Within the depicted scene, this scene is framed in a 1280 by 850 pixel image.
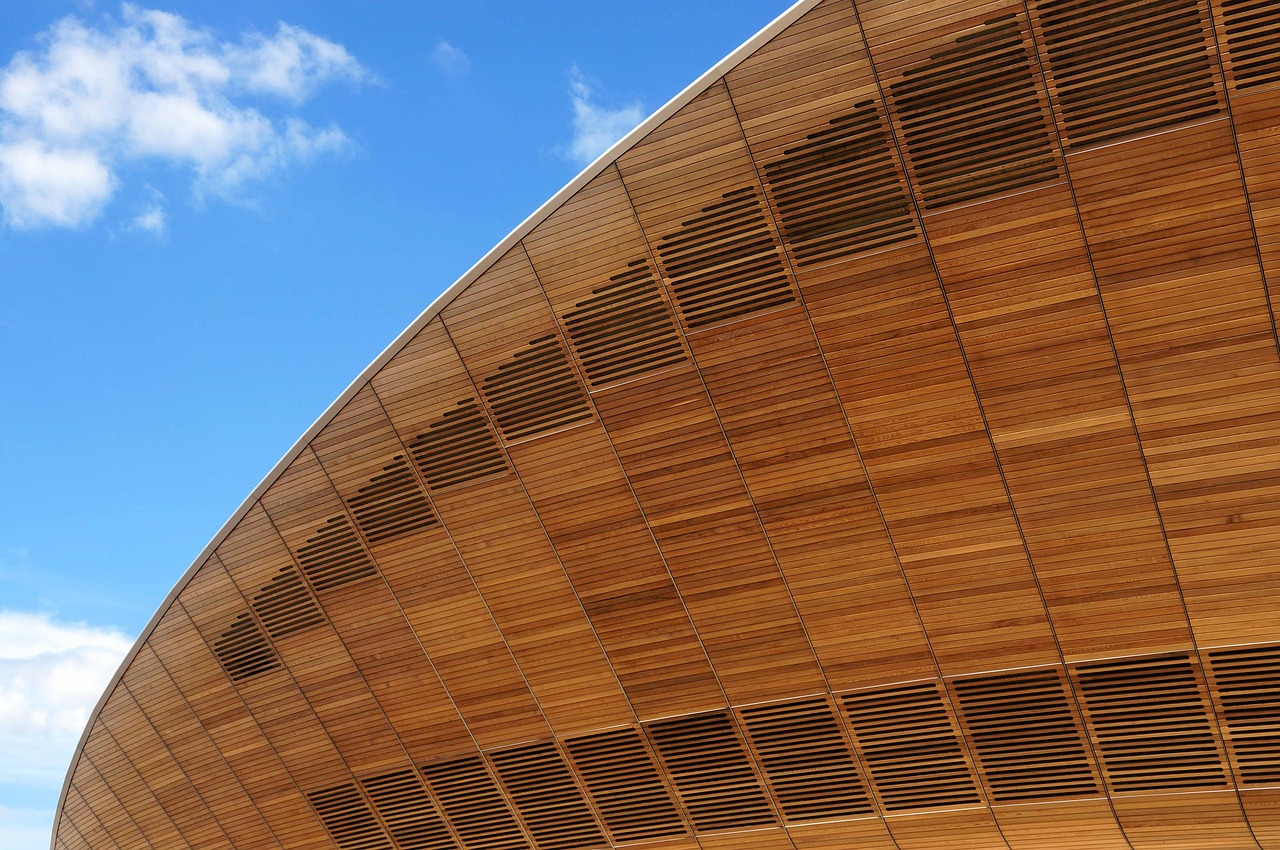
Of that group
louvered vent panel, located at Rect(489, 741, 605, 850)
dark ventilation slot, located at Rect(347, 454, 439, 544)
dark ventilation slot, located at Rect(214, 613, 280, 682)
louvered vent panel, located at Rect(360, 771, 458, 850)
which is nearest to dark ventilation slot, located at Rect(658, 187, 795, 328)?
dark ventilation slot, located at Rect(347, 454, 439, 544)

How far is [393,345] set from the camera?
14805mm

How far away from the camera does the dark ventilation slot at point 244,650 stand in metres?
17.8

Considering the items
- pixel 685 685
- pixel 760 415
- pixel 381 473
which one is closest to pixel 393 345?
pixel 381 473

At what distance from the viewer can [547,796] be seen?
1708cm

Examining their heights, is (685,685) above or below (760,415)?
below

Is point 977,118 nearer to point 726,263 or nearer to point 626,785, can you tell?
point 726,263

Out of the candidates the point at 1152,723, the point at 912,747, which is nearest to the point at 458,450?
the point at 912,747

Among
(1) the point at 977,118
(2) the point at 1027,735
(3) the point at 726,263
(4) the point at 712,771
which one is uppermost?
(1) the point at 977,118

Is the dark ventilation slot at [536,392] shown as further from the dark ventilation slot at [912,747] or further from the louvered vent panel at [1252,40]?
the louvered vent panel at [1252,40]

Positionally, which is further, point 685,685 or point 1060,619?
point 685,685

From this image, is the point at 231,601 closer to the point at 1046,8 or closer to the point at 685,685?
the point at 685,685

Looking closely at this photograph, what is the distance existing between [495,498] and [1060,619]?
26.7ft

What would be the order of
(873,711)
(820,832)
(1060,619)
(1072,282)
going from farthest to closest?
(820,832) → (873,711) → (1060,619) → (1072,282)

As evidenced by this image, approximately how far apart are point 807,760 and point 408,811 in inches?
303
